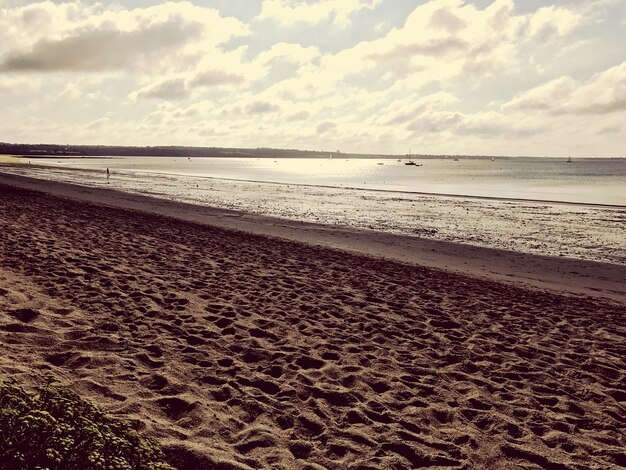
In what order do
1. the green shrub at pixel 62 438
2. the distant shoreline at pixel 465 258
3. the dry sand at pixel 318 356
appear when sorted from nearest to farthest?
1. the green shrub at pixel 62 438
2. the dry sand at pixel 318 356
3. the distant shoreline at pixel 465 258

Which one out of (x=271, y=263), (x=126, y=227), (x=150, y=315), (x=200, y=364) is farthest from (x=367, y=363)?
(x=126, y=227)

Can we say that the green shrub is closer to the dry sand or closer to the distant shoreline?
the dry sand

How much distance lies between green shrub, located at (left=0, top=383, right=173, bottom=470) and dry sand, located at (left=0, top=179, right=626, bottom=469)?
23.4 inches

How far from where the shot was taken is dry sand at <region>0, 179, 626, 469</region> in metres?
4.66

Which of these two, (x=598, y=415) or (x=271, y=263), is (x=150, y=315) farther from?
(x=598, y=415)

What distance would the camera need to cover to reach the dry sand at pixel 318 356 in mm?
4656

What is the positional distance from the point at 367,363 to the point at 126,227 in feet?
41.0

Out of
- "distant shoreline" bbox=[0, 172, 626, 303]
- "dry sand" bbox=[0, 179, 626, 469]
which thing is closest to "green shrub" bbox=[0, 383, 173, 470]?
"dry sand" bbox=[0, 179, 626, 469]

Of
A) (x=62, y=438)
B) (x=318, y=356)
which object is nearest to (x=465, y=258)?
(x=318, y=356)

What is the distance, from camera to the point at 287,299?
941 centimetres

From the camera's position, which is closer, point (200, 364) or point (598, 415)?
point (598, 415)

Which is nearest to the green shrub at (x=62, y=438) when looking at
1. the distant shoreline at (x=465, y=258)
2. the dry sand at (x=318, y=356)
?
the dry sand at (x=318, y=356)

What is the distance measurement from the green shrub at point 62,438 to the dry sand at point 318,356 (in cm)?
60

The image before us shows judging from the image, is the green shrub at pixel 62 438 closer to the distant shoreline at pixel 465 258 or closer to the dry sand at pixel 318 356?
the dry sand at pixel 318 356
